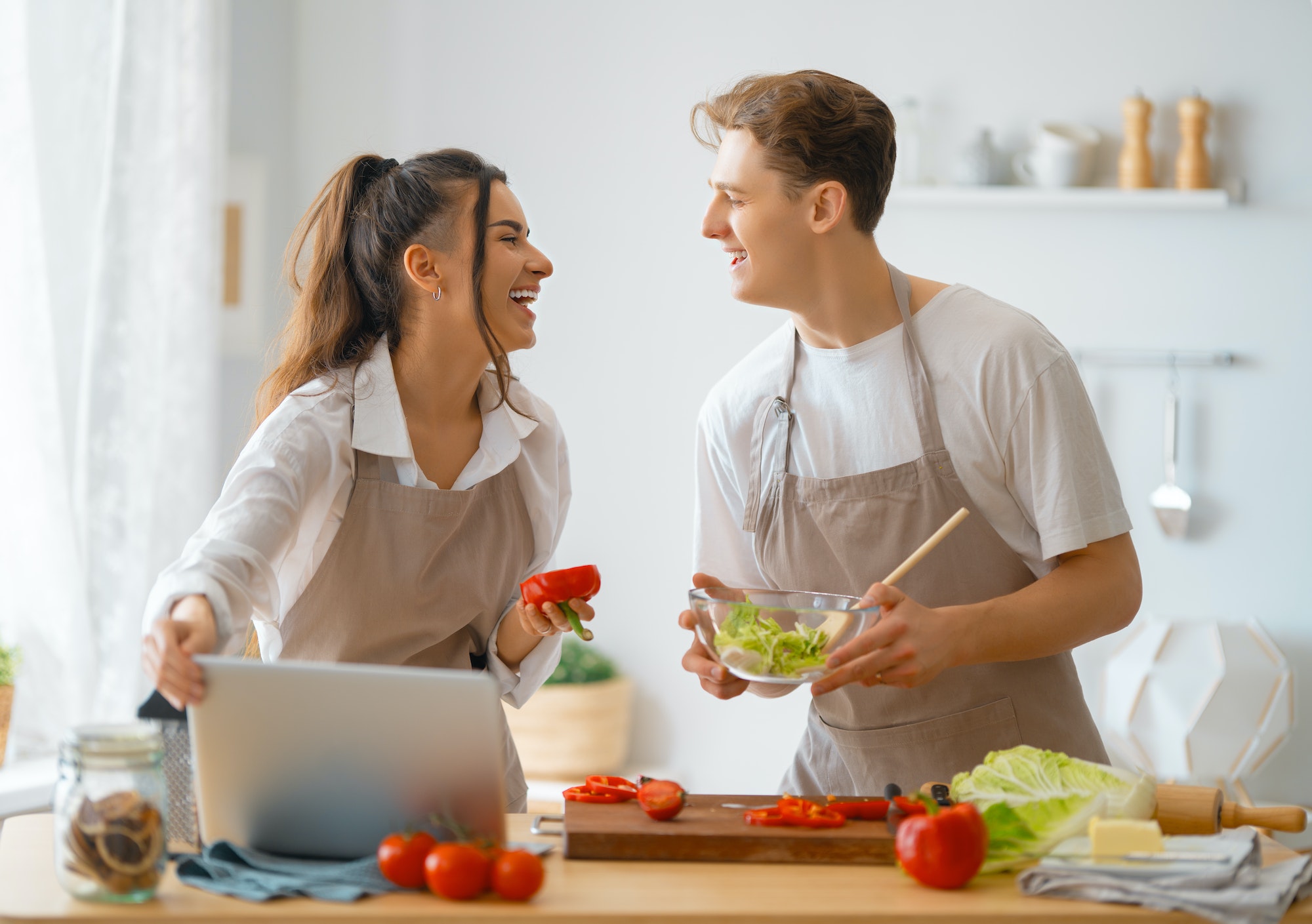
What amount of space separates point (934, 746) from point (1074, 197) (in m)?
2.18

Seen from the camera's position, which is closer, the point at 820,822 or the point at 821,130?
the point at 820,822

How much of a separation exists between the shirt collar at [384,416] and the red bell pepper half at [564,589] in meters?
0.29

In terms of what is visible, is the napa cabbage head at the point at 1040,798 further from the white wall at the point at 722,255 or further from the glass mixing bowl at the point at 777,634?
the white wall at the point at 722,255

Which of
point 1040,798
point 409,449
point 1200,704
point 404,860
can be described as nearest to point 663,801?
point 404,860

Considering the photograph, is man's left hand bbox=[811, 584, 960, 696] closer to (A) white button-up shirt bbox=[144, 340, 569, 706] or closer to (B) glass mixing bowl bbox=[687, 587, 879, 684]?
(B) glass mixing bowl bbox=[687, 587, 879, 684]

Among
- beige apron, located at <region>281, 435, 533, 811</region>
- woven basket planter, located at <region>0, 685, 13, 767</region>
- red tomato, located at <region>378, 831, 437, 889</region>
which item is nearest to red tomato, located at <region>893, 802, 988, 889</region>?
red tomato, located at <region>378, 831, 437, 889</region>

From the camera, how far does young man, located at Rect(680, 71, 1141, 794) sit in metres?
1.64

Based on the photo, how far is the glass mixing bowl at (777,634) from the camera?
54.5 inches

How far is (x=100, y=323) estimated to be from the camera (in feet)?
9.54

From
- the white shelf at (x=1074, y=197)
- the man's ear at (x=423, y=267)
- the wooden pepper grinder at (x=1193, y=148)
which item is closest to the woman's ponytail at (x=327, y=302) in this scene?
the man's ear at (x=423, y=267)

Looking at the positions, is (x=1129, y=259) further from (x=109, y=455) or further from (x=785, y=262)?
(x=109, y=455)

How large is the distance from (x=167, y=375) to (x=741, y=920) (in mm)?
2618

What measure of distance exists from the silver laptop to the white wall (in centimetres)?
250

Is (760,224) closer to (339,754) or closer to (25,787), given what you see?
(339,754)
